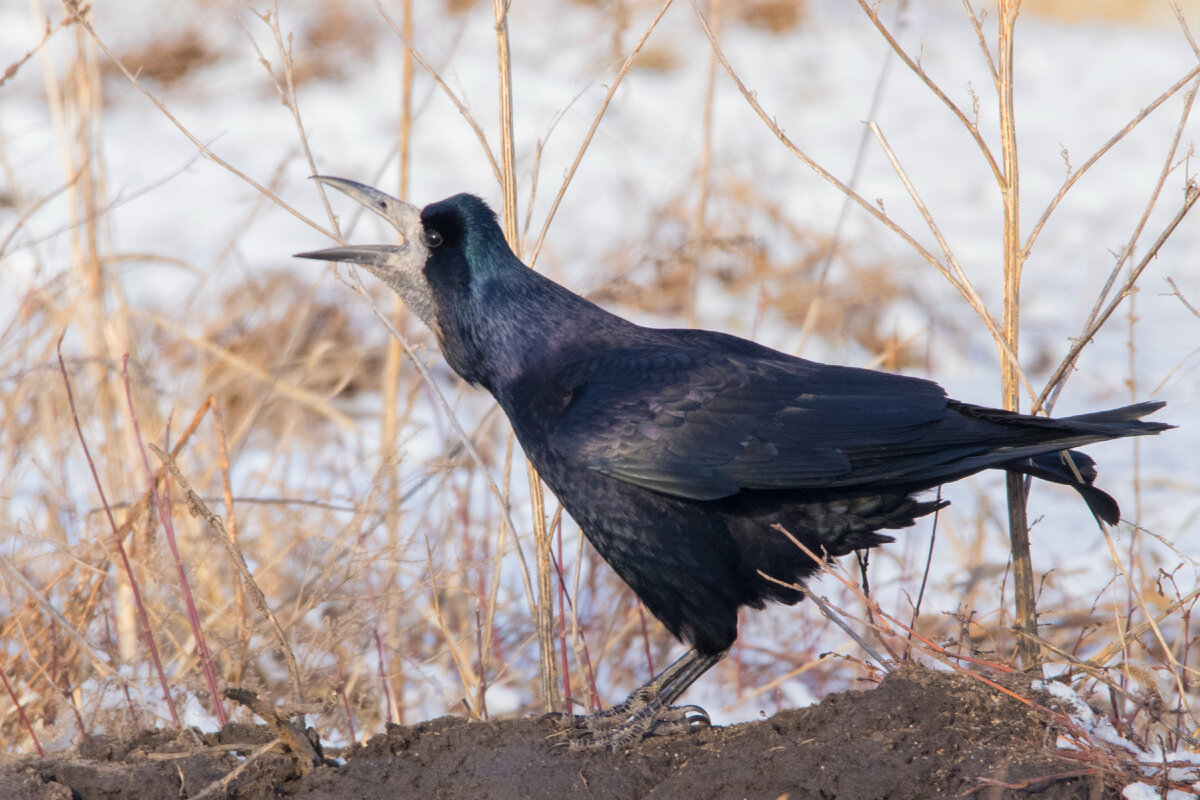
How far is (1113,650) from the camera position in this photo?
8.34ft

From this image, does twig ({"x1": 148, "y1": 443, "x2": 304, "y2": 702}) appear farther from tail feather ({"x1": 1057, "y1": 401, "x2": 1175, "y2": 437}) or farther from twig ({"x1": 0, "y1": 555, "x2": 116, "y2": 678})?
tail feather ({"x1": 1057, "y1": 401, "x2": 1175, "y2": 437})

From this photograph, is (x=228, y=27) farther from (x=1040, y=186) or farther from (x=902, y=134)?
(x=1040, y=186)

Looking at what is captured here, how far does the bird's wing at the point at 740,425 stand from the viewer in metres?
2.63

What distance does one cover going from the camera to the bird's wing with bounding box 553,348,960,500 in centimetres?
263

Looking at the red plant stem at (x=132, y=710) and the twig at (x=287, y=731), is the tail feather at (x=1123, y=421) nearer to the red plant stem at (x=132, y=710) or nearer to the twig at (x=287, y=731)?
the twig at (x=287, y=731)

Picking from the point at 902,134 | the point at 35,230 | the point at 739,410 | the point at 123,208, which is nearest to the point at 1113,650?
the point at 739,410

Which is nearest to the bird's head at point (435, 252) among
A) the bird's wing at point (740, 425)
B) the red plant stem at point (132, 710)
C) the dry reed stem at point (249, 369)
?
the bird's wing at point (740, 425)

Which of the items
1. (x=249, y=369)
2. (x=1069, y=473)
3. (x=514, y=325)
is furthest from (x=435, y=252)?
(x=1069, y=473)

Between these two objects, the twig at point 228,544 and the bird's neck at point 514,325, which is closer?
the twig at point 228,544

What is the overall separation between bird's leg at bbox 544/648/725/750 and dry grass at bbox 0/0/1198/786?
28 cm

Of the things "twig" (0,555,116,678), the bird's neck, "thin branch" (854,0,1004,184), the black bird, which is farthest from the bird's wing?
"twig" (0,555,116,678)

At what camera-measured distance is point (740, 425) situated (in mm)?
2695

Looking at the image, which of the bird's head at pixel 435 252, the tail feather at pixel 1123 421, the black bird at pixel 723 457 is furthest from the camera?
the bird's head at pixel 435 252

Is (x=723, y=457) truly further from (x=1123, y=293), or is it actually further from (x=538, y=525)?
(x=1123, y=293)
